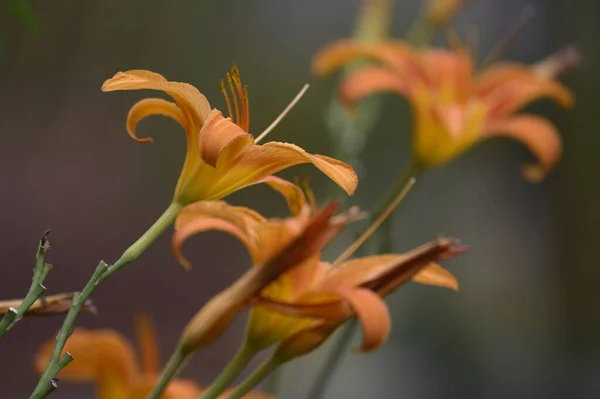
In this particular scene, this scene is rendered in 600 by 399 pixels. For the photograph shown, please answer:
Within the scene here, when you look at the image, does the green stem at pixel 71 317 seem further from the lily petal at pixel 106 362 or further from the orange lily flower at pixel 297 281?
the lily petal at pixel 106 362

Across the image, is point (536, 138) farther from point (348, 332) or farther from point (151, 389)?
point (151, 389)

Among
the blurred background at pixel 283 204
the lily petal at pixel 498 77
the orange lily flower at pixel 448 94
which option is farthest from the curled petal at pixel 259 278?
the blurred background at pixel 283 204

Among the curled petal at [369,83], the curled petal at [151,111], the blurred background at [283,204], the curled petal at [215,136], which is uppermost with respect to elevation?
the curled petal at [151,111]

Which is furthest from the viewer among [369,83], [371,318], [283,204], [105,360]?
[283,204]

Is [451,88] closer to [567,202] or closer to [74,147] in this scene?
[74,147]

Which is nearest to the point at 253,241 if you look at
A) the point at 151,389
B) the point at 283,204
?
the point at 151,389

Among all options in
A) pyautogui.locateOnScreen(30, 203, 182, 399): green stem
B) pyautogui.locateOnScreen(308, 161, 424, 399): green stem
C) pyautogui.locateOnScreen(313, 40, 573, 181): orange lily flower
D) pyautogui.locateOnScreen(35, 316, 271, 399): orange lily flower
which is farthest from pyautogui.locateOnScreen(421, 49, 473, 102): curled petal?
pyautogui.locateOnScreen(30, 203, 182, 399): green stem

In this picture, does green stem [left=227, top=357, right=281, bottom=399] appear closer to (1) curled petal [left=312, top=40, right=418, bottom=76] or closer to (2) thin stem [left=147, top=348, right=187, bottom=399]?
(2) thin stem [left=147, top=348, right=187, bottom=399]
